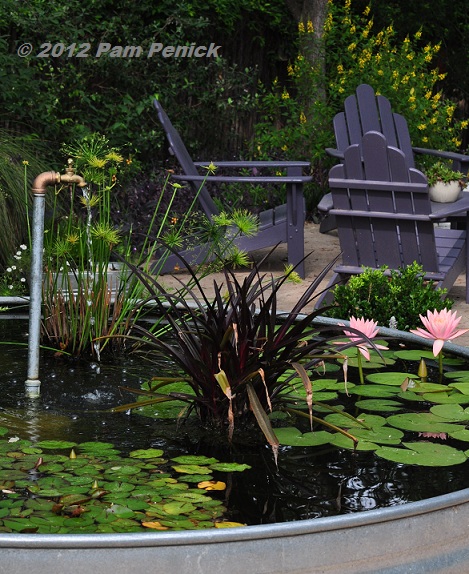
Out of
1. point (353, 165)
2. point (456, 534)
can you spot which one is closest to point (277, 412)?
point (456, 534)

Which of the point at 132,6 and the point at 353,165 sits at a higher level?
the point at 132,6

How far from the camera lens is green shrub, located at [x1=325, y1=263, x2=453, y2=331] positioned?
4.71m

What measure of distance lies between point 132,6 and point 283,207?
2.90 meters

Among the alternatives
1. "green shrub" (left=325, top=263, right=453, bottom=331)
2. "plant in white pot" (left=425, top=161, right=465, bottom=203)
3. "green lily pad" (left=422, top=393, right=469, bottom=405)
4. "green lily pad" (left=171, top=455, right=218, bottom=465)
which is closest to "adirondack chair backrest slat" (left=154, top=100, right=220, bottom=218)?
"plant in white pot" (left=425, top=161, right=465, bottom=203)

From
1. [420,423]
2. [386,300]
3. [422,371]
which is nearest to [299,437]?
[420,423]

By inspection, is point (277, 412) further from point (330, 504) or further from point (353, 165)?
point (353, 165)

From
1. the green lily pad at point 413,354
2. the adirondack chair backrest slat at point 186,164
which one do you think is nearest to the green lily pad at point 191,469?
the green lily pad at point 413,354

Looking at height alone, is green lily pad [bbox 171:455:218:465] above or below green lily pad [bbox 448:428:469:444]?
below

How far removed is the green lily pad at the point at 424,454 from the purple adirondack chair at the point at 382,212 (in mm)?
2780

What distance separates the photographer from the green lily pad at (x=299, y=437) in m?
2.76

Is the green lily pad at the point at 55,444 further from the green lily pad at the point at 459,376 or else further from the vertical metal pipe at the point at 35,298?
the green lily pad at the point at 459,376

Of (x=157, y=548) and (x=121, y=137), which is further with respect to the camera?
(x=121, y=137)

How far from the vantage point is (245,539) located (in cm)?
188

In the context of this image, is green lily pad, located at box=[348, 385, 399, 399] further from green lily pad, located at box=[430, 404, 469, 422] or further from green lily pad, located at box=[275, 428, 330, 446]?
green lily pad, located at box=[275, 428, 330, 446]
